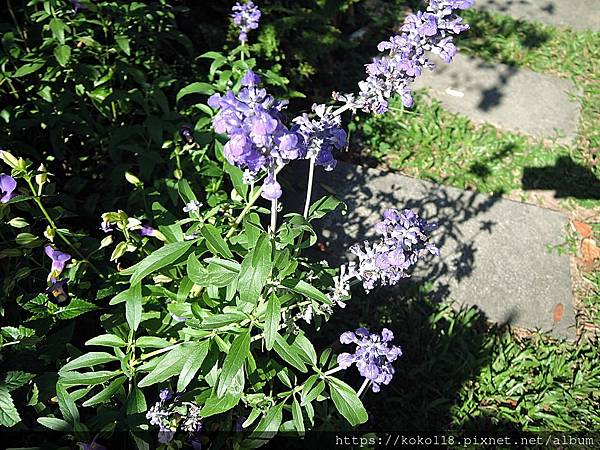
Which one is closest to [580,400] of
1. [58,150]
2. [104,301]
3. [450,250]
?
[450,250]

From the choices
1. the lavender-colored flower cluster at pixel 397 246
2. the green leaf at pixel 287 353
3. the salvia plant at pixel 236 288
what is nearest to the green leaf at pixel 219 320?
the salvia plant at pixel 236 288

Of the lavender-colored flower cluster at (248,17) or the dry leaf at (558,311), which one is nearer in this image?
the lavender-colored flower cluster at (248,17)

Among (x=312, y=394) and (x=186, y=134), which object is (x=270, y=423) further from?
(x=186, y=134)

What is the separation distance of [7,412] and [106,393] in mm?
320

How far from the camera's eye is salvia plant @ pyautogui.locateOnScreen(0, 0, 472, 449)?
1.69 metres

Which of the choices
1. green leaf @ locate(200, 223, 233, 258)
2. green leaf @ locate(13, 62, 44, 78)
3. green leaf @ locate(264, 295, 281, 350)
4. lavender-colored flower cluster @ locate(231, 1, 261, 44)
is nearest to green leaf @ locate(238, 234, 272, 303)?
green leaf @ locate(264, 295, 281, 350)

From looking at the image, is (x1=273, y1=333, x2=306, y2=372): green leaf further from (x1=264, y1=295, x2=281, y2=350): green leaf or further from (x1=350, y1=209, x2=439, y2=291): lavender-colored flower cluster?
(x1=350, y1=209, x2=439, y2=291): lavender-colored flower cluster

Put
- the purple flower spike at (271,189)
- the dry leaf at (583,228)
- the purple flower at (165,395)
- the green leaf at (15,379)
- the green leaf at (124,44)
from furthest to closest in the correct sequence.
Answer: the dry leaf at (583,228)
the green leaf at (124,44)
the purple flower at (165,395)
the green leaf at (15,379)
the purple flower spike at (271,189)

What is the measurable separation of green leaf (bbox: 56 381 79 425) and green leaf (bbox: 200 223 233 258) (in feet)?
2.20

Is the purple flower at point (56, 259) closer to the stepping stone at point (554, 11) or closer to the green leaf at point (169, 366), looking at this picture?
the green leaf at point (169, 366)

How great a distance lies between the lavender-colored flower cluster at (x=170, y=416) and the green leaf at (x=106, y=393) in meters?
0.14

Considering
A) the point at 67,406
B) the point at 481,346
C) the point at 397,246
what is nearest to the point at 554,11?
the point at 481,346

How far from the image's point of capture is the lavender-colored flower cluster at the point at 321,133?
5.55 feet

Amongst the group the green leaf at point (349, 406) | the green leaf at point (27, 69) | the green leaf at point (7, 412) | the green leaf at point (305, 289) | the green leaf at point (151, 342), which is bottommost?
the green leaf at point (349, 406)
